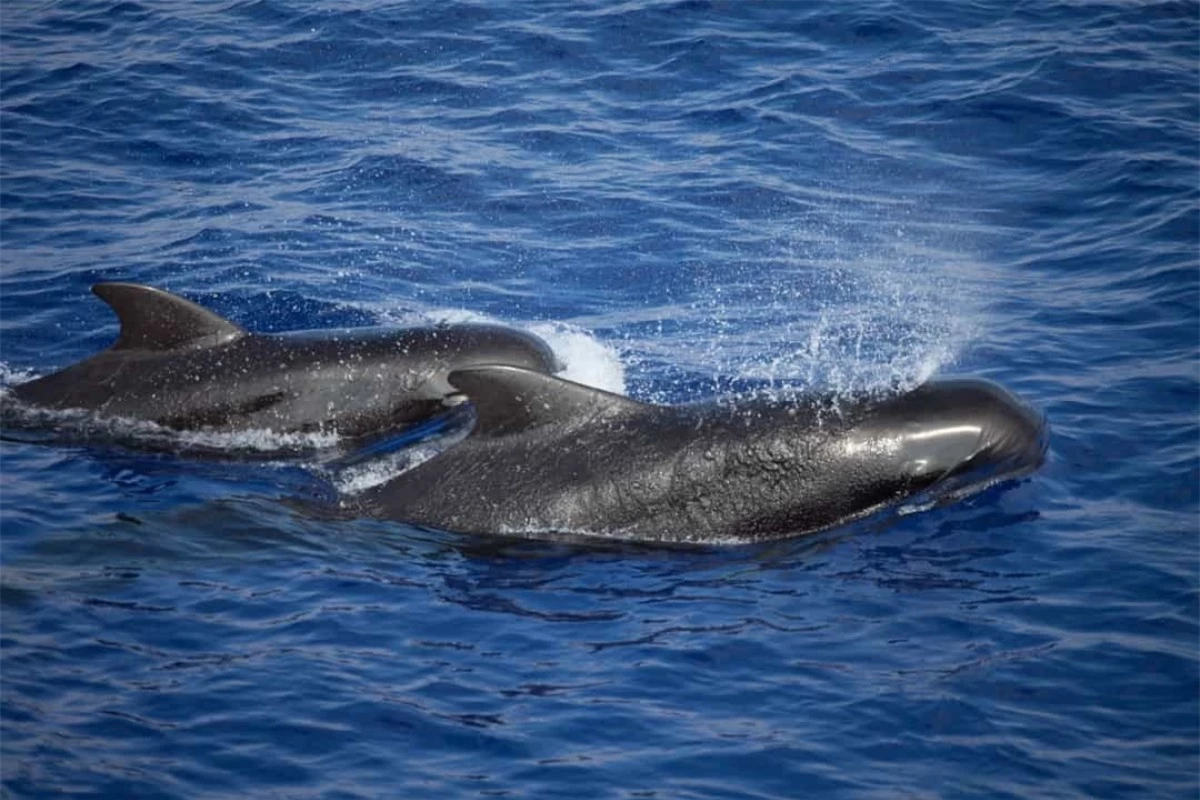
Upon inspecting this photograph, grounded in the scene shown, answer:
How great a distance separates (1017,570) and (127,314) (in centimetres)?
865

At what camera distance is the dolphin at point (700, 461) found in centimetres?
1283

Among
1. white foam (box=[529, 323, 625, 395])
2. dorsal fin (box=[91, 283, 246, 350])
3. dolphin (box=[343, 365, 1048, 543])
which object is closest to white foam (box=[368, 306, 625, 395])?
white foam (box=[529, 323, 625, 395])

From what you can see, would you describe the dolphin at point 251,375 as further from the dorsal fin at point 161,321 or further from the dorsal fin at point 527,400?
the dorsal fin at point 527,400

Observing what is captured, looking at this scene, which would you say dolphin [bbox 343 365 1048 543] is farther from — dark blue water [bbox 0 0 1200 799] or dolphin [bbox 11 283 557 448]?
dolphin [bbox 11 283 557 448]

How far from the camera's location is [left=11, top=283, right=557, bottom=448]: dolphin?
15781mm

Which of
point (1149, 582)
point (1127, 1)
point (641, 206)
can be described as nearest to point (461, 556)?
point (1149, 582)

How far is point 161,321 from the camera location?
15.8 meters

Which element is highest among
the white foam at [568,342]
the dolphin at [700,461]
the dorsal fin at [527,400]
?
the dorsal fin at [527,400]

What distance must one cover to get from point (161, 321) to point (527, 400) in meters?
4.63

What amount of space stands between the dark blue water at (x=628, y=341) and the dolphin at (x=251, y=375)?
0.87 meters

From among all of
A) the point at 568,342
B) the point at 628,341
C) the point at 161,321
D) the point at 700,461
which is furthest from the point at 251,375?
the point at 700,461

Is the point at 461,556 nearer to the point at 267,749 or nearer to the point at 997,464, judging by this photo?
the point at 267,749

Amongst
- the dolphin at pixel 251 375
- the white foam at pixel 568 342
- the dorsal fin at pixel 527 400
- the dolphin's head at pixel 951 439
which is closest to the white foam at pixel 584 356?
the white foam at pixel 568 342

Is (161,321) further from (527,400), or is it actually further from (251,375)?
(527,400)
